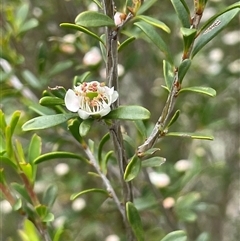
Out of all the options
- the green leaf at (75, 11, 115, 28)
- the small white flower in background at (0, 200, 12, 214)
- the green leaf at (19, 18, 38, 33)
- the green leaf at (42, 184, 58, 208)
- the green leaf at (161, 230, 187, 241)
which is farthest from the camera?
the small white flower in background at (0, 200, 12, 214)

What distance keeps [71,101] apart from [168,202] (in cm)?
53

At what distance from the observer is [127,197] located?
0.60 metres

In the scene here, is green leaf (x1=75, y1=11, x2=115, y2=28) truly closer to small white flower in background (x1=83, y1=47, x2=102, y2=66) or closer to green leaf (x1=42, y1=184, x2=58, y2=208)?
green leaf (x1=42, y1=184, x2=58, y2=208)

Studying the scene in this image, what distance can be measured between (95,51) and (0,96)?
0.22m

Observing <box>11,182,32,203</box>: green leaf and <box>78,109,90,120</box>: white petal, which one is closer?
<box>78,109,90,120</box>: white petal

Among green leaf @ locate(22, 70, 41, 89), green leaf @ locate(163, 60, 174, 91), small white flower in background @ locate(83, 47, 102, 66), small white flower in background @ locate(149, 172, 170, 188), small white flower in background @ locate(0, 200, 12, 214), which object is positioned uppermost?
green leaf @ locate(163, 60, 174, 91)

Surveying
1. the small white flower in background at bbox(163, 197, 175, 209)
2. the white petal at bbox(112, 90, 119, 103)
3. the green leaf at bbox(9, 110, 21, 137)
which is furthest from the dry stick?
the small white flower in background at bbox(163, 197, 175, 209)

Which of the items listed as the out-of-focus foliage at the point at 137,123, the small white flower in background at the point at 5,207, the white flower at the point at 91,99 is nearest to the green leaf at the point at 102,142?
the out-of-focus foliage at the point at 137,123

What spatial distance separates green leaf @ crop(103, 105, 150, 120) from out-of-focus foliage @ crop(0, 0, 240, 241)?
0.08 metres

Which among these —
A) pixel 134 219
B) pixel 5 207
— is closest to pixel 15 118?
pixel 134 219

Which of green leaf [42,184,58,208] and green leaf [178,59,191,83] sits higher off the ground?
green leaf [178,59,191,83]

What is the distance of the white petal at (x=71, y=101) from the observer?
0.50 meters

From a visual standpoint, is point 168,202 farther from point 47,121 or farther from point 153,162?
point 47,121

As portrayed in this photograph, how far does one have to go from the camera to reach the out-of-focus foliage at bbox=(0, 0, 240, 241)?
0.97m
